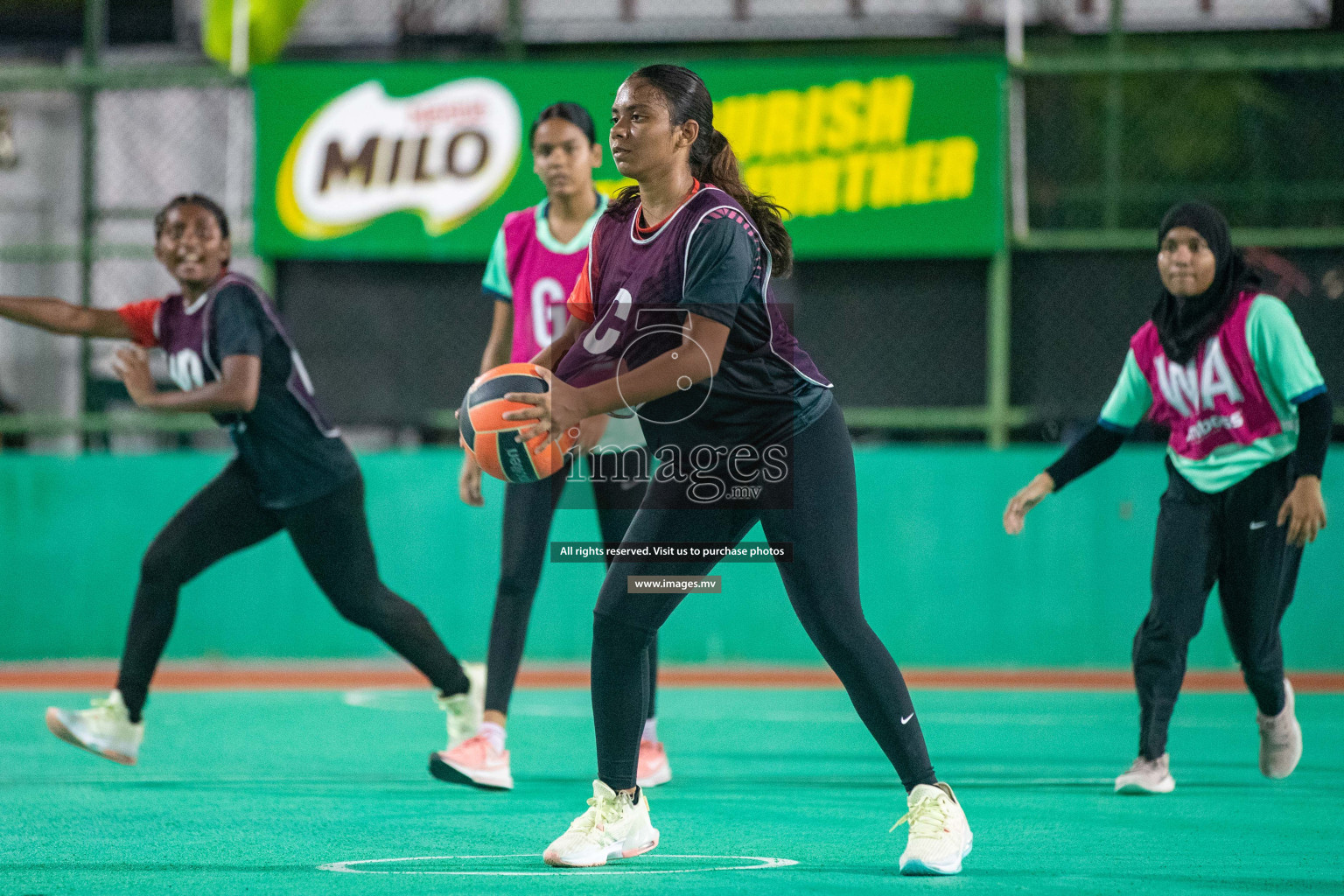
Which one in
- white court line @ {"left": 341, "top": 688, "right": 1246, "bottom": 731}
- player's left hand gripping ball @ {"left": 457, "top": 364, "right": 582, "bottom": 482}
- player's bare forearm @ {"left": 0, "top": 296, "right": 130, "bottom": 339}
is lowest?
white court line @ {"left": 341, "top": 688, "right": 1246, "bottom": 731}

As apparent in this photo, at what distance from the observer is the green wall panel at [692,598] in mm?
11539

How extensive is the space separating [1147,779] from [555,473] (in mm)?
2621

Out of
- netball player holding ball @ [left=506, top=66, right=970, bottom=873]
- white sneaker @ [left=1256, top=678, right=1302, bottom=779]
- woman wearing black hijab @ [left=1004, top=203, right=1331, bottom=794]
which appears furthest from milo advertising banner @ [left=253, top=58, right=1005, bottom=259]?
netball player holding ball @ [left=506, top=66, right=970, bottom=873]

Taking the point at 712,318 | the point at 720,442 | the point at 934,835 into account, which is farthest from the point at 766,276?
the point at 934,835

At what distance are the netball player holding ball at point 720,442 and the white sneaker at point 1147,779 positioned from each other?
73.2 inches

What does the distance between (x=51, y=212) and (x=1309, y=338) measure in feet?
36.3

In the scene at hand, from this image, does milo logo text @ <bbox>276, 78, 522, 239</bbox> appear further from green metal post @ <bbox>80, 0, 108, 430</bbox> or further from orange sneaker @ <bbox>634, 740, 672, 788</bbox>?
orange sneaker @ <bbox>634, 740, 672, 788</bbox>

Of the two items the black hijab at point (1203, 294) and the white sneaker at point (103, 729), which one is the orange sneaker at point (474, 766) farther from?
the black hijab at point (1203, 294)

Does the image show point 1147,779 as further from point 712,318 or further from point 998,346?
point 998,346

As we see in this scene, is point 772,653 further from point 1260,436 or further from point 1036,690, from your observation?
point 1260,436

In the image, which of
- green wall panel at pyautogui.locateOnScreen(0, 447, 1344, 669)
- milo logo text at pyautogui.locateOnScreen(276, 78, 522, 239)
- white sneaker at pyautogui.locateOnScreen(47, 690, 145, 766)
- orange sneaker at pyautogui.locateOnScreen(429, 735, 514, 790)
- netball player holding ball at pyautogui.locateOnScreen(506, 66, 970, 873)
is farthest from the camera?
milo logo text at pyautogui.locateOnScreen(276, 78, 522, 239)

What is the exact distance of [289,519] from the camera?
645 centimetres

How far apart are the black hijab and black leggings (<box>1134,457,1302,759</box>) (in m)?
0.56

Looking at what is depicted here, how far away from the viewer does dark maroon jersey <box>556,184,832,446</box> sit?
14.0 ft
